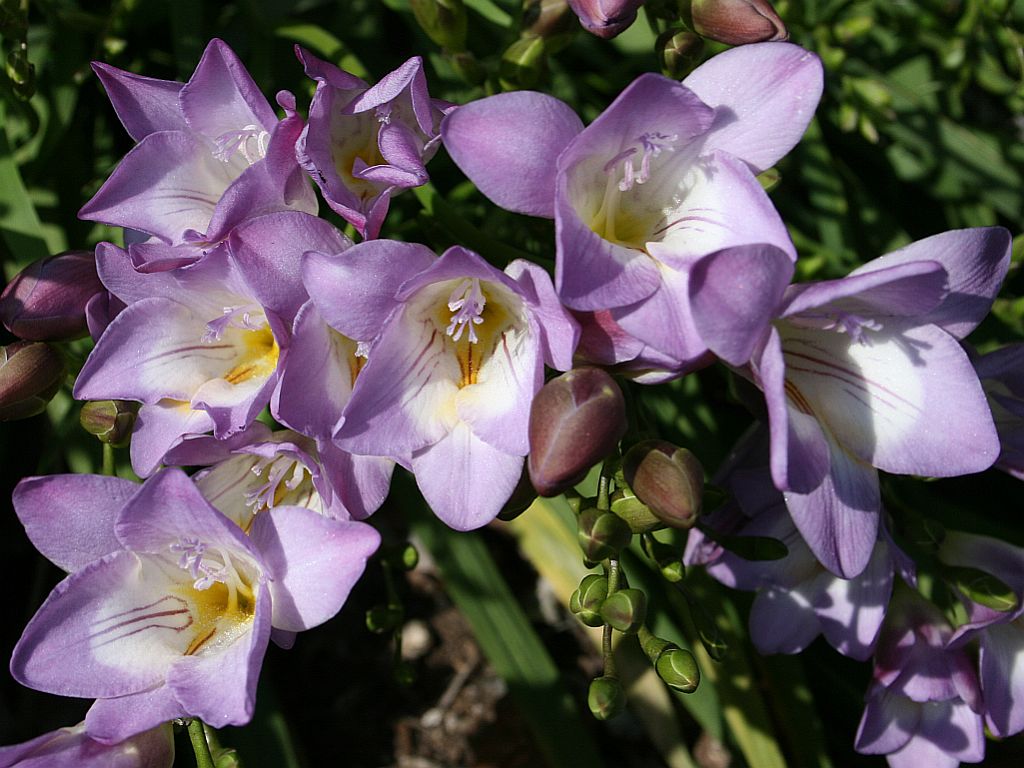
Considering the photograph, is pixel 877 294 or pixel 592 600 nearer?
pixel 877 294

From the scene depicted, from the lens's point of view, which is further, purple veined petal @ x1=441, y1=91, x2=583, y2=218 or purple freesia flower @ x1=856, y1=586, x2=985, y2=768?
purple freesia flower @ x1=856, y1=586, x2=985, y2=768

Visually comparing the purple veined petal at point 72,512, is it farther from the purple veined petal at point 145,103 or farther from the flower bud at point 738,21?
the flower bud at point 738,21

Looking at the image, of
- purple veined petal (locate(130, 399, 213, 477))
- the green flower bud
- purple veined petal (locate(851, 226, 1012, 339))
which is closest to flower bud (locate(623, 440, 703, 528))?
the green flower bud

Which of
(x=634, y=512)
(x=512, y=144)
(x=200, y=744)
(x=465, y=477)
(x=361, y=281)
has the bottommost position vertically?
(x=200, y=744)

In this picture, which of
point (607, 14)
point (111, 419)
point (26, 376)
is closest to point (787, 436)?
point (607, 14)

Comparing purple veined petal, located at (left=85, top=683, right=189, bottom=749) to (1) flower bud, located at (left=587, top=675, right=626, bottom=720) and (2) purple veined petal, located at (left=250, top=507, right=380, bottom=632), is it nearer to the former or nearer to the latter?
(2) purple veined petal, located at (left=250, top=507, right=380, bottom=632)

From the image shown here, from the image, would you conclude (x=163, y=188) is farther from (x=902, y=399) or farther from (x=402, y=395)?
(x=902, y=399)

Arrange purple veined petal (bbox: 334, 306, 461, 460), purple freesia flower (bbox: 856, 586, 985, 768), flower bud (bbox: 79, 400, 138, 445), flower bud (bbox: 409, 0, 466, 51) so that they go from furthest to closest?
purple freesia flower (bbox: 856, 586, 985, 768), flower bud (bbox: 409, 0, 466, 51), flower bud (bbox: 79, 400, 138, 445), purple veined petal (bbox: 334, 306, 461, 460)
